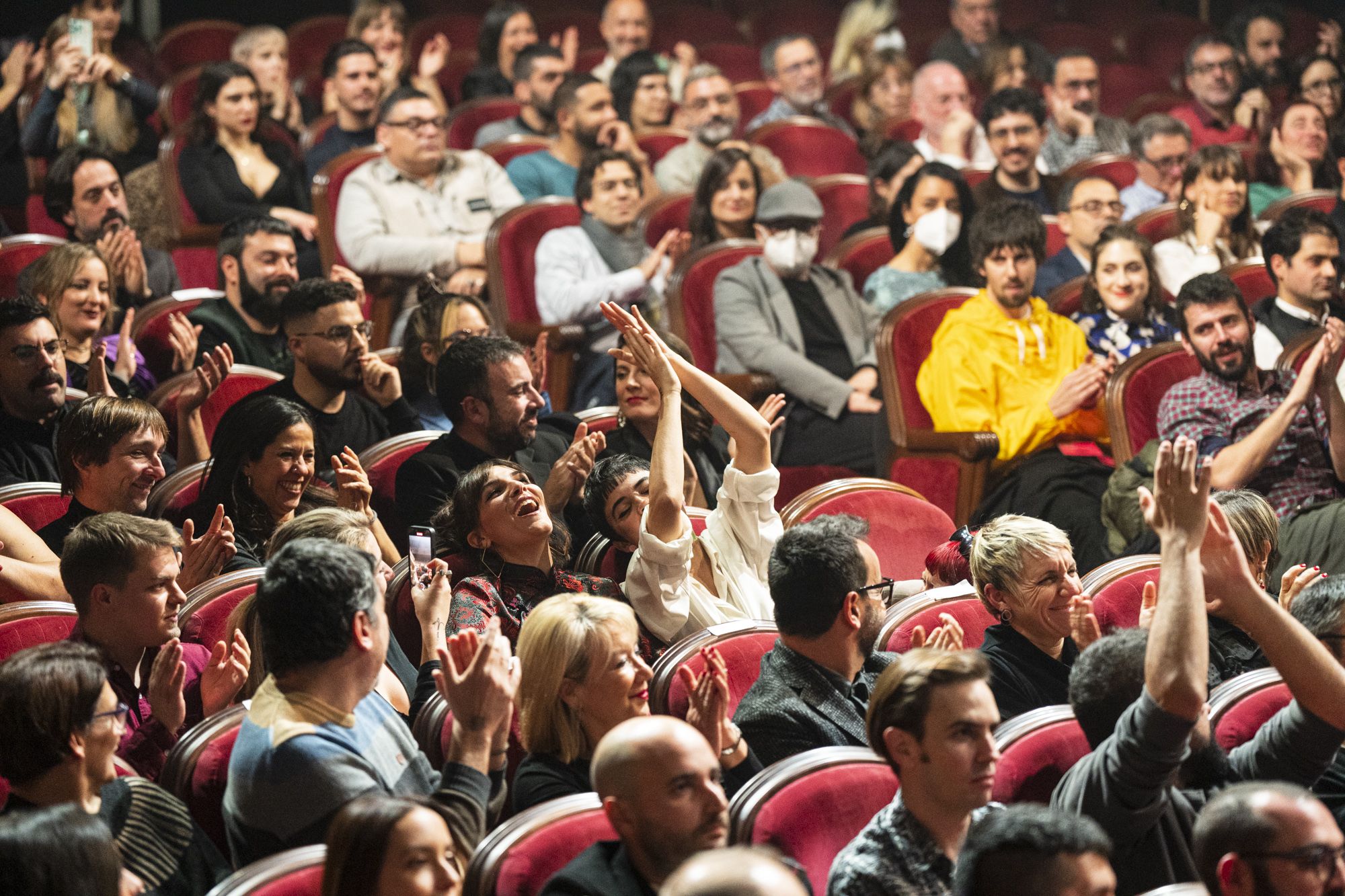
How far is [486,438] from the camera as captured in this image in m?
3.08

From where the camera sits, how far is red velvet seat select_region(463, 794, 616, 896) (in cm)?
167

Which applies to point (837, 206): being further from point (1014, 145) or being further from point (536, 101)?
point (536, 101)

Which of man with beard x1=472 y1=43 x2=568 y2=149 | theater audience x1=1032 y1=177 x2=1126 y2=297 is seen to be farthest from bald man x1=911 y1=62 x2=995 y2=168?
man with beard x1=472 y1=43 x2=568 y2=149

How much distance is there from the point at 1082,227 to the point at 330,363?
2.33 m

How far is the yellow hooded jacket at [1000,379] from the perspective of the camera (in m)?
3.78

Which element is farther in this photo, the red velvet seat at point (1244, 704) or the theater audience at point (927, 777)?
the red velvet seat at point (1244, 704)

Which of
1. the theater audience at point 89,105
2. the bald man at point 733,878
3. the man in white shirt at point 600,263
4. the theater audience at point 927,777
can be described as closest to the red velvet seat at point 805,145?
the man in white shirt at point 600,263

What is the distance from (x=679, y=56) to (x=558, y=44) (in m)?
0.57

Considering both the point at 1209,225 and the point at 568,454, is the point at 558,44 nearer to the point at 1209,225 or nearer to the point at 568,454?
the point at 1209,225

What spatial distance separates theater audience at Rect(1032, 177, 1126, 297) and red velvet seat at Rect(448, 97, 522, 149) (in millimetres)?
2098

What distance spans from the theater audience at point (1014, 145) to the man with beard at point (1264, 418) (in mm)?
1496

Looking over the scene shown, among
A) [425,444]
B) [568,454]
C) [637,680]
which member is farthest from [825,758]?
[425,444]

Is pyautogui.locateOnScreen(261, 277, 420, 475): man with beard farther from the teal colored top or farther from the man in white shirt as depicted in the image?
the teal colored top

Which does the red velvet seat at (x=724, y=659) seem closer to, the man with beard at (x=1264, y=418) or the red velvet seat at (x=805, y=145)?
the man with beard at (x=1264, y=418)
